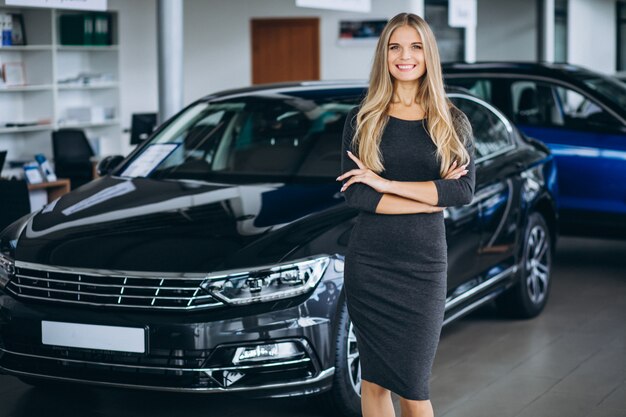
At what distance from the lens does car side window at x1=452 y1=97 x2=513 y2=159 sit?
5.57 metres

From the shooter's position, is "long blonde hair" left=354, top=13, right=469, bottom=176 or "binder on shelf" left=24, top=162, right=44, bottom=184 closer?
"long blonde hair" left=354, top=13, right=469, bottom=176

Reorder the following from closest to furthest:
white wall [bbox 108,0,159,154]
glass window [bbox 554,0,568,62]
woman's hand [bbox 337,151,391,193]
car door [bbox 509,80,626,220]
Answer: woman's hand [bbox 337,151,391,193], car door [bbox 509,80,626,220], white wall [bbox 108,0,159,154], glass window [bbox 554,0,568,62]

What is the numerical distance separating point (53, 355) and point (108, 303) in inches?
11.9

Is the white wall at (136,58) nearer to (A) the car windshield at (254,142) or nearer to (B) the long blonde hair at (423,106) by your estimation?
(A) the car windshield at (254,142)

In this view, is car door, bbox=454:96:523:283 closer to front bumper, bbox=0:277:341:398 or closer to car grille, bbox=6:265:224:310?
front bumper, bbox=0:277:341:398

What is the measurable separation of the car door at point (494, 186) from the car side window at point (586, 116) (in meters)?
1.64

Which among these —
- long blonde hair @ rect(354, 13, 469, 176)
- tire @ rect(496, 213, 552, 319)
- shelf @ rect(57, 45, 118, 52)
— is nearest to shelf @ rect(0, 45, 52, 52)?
shelf @ rect(57, 45, 118, 52)

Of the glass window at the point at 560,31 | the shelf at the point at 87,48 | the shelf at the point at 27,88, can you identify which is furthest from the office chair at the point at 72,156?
the glass window at the point at 560,31

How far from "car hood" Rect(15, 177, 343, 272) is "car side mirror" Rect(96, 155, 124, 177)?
47 centimetres

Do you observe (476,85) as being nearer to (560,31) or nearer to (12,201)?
(12,201)

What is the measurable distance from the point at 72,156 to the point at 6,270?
7524 mm

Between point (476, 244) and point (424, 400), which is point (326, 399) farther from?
point (476, 244)

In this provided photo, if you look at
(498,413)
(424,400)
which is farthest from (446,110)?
(498,413)

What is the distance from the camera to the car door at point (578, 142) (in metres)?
7.36
